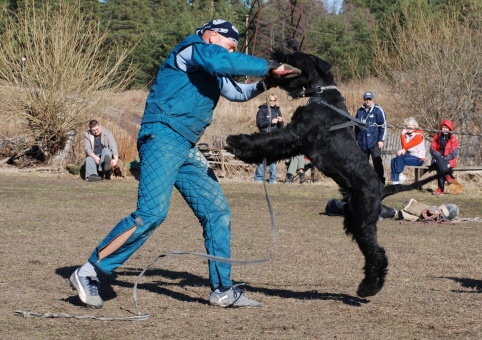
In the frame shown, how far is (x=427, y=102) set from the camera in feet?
58.9

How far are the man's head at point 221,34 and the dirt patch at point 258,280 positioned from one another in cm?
182

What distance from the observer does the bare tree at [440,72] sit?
1789cm

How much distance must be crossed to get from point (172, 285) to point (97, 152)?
9499 millimetres

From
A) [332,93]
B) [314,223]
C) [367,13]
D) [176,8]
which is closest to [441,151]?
[314,223]

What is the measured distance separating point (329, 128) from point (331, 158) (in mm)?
217

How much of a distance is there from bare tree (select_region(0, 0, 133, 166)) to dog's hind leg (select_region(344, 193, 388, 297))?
12.7 meters

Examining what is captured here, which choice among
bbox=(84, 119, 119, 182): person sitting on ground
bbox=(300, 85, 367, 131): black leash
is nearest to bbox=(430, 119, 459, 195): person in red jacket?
bbox=(84, 119, 119, 182): person sitting on ground

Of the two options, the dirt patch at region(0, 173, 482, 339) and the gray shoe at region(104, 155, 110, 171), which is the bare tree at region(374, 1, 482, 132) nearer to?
the gray shoe at region(104, 155, 110, 171)

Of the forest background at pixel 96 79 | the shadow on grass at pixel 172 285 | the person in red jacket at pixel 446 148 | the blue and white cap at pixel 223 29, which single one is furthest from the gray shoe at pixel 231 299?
the forest background at pixel 96 79

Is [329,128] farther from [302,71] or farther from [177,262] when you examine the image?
[177,262]

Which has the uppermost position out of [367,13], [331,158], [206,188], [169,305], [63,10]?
[367,13]

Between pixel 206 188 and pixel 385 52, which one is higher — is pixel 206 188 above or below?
below

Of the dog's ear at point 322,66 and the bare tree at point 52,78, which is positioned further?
the bare tree at point 52,78

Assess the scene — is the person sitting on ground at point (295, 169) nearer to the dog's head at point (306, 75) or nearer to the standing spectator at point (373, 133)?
the standing spectator at point (373, 133)
